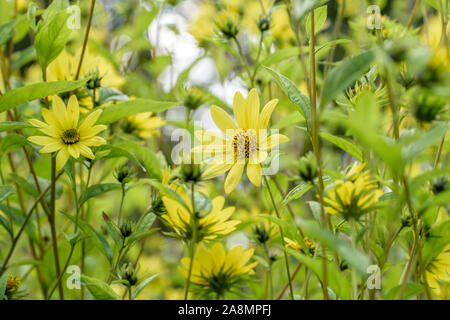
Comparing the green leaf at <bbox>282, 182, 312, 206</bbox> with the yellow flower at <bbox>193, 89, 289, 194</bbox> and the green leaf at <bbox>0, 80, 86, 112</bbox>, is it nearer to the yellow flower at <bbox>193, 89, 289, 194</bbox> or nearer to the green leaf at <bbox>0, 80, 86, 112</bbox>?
the yellow flower at <bbox>193, 89, 289, 194</bbox>

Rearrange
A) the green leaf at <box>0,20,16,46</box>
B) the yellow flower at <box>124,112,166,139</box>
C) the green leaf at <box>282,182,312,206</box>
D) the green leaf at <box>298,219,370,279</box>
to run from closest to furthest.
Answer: the green leaf at <box>298,219,370,279</box> → the green leaf at <box>282,182,312,206</box> → the green leaf at <box>0,20,16,46</box> → the yellow flower at <box>124,112,166,139</box>

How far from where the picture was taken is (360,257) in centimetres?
24

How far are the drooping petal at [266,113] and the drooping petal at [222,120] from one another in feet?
0.10

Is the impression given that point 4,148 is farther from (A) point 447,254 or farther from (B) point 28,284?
(A) point 447,254

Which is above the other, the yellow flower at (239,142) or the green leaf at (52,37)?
the green leaf at (52,37)

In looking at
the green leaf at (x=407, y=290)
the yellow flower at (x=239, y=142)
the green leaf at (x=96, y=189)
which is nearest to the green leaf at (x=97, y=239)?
the green leaf at (x=96, y=189)

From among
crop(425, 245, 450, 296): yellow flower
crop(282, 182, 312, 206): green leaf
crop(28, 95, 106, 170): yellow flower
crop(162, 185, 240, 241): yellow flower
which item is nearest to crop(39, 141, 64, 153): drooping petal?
crop(28, 95, 106, 170): yellow flower

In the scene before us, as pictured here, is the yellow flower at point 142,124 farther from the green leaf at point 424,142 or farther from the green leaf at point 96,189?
the green leaf at point 424,142

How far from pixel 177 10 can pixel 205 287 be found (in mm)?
702

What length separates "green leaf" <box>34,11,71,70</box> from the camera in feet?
1.27

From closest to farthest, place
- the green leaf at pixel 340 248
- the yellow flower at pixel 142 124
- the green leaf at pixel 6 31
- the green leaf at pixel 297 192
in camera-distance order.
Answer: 1. the green leaf at pixel 340 248
2. the green leaf at pixel 297 192
3. the green leaf at pixel 6 31
4. the yellow flower at pixel 142 124

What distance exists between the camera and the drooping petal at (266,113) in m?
0.34

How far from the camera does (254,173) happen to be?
347 mm

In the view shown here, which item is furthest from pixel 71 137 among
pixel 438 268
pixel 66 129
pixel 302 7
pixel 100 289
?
pixel 438 268
